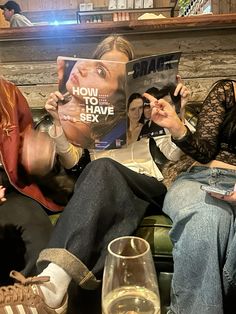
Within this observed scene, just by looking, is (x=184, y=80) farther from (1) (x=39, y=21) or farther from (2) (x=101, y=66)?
(1) (x=39, y=21)

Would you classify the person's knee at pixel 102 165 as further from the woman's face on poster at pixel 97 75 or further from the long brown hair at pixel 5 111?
the long brown hair at pixel 5 111

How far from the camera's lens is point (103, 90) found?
1440 mm

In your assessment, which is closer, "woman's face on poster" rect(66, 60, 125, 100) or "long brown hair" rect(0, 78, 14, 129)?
"woman's face on poster" rect(66, 60, 125, 100)

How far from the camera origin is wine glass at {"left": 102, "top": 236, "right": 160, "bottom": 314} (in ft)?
2.70

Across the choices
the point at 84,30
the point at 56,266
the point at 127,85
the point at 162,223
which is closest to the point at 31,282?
the point at 56,266

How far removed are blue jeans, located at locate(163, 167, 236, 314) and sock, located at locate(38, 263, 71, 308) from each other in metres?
0.30

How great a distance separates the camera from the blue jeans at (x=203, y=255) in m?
1.18

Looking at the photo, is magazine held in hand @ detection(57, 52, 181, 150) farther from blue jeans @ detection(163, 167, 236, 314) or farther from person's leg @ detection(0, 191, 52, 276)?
blue jeans @ detection(163, 167, 236, 314)

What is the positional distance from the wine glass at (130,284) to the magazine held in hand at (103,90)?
2.14 ft

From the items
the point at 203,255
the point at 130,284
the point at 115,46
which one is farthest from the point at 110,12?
the point at 130,284

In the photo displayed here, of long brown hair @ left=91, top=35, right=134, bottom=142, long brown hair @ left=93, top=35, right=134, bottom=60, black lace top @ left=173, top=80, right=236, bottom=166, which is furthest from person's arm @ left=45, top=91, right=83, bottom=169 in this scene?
black lace top @ left=173, top=80, right=236, bottom=166

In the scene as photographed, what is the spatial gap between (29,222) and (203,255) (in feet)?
1.74

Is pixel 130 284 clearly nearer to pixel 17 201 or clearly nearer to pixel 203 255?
pixel 203 255

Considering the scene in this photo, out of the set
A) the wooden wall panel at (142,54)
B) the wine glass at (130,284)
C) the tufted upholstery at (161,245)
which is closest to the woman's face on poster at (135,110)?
the tufted upholstery at (161,245)
